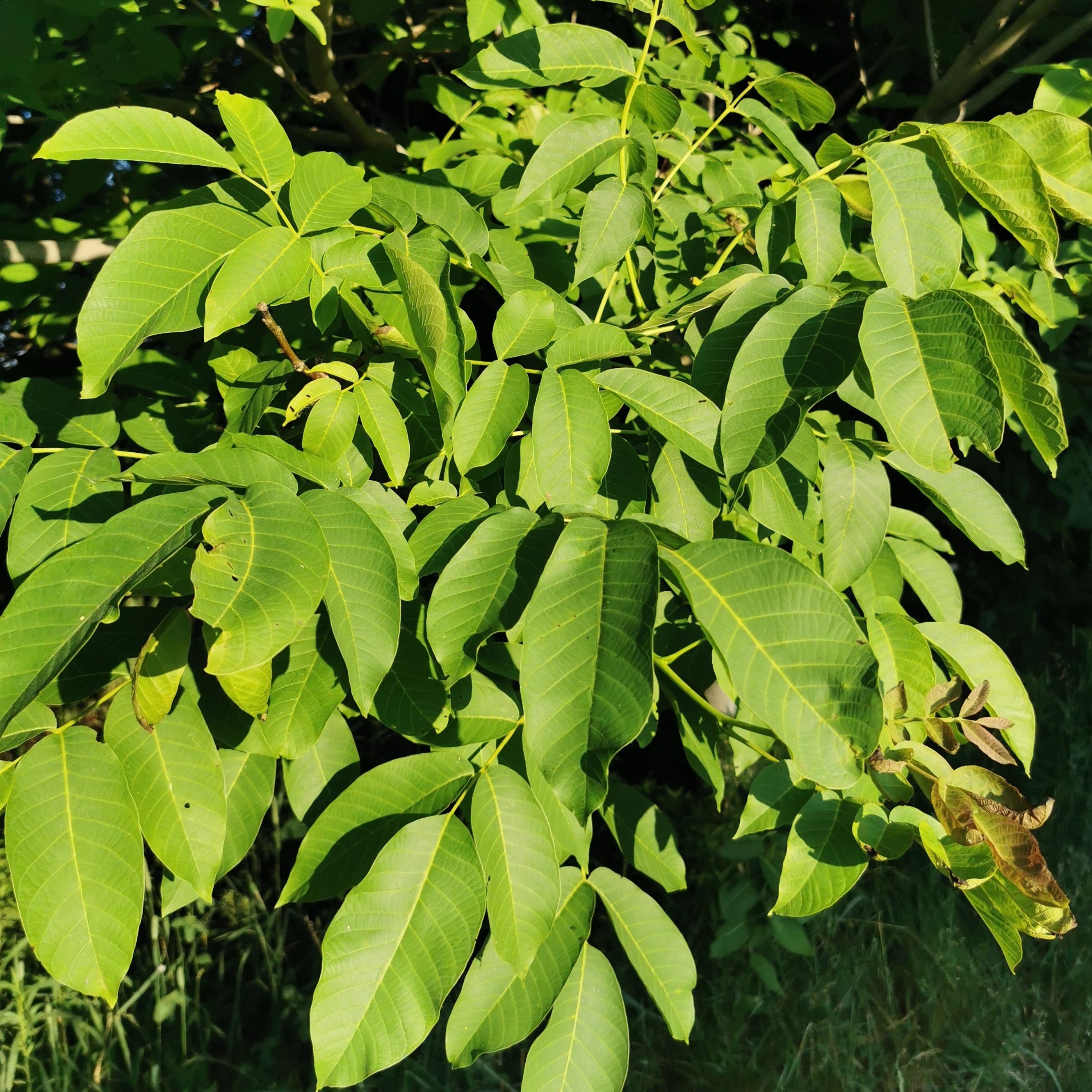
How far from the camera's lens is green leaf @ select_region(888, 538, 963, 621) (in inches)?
66.3

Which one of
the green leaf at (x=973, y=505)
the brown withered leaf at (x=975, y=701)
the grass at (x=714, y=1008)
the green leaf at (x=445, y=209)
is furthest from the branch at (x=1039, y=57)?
the grass at (x=714, y=1008)

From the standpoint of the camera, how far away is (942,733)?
1154mm

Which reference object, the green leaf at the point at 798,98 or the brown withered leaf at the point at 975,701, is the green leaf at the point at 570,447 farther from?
the green leaf at the point at 798,98

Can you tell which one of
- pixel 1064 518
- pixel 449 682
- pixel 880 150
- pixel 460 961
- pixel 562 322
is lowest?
pixel 1064 518

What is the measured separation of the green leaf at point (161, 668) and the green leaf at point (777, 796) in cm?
72

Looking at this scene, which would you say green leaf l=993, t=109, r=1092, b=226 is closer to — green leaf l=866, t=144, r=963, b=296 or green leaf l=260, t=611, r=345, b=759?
green leaf l=866, t=144, r=963, b=296

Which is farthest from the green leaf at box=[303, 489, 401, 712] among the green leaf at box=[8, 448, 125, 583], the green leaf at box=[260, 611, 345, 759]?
the green leaf at box=[8, 448, 125, 583]

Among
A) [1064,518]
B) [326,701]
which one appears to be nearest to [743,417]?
[326,701]

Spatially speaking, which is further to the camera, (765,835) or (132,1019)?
(765,835)

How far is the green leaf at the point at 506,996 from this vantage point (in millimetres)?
1160

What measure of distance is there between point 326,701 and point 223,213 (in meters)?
0.59

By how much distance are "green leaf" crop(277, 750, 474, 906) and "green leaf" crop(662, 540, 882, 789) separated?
1.49 feet

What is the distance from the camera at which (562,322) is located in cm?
129

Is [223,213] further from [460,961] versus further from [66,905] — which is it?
[460,961]
